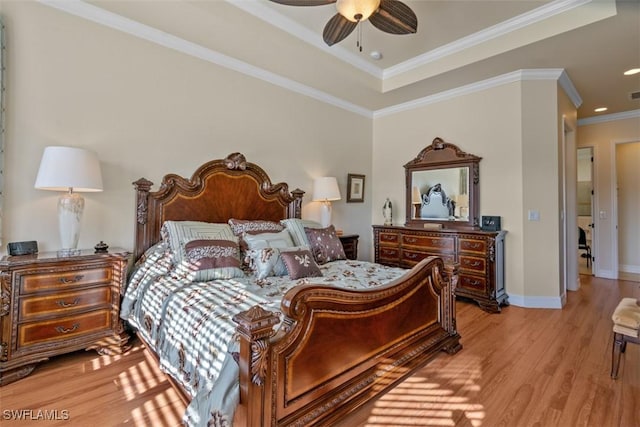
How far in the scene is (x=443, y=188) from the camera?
14.6 feet

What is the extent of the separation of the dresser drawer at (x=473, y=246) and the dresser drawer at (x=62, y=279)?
375 centimetres

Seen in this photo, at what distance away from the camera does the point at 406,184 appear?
16.1 feet

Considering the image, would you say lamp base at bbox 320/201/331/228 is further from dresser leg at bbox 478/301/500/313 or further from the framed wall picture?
dresser leg at bbox 478/301/500/313

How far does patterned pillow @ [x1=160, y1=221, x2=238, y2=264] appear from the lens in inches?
97.8

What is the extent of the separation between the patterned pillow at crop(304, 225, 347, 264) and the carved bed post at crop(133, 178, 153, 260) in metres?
1.56

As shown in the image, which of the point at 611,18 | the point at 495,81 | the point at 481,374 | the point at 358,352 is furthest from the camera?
the point at 495,81

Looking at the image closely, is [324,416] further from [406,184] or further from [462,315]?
[406,184]

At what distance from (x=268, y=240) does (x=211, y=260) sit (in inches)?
23.0

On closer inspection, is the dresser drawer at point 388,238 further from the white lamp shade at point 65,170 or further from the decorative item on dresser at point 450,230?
the white lamp shade at point 65,170

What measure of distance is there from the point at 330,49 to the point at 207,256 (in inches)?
108

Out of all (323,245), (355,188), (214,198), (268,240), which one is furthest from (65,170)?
(355,188)

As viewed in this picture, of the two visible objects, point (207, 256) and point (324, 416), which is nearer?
point (324, 416)

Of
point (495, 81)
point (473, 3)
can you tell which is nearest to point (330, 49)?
point (473, 3)

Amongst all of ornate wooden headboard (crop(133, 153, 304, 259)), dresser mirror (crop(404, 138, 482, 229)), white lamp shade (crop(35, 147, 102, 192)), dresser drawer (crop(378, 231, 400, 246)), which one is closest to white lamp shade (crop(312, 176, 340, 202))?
ornate wooden headboard (crop(133, 153, 304, 259))
